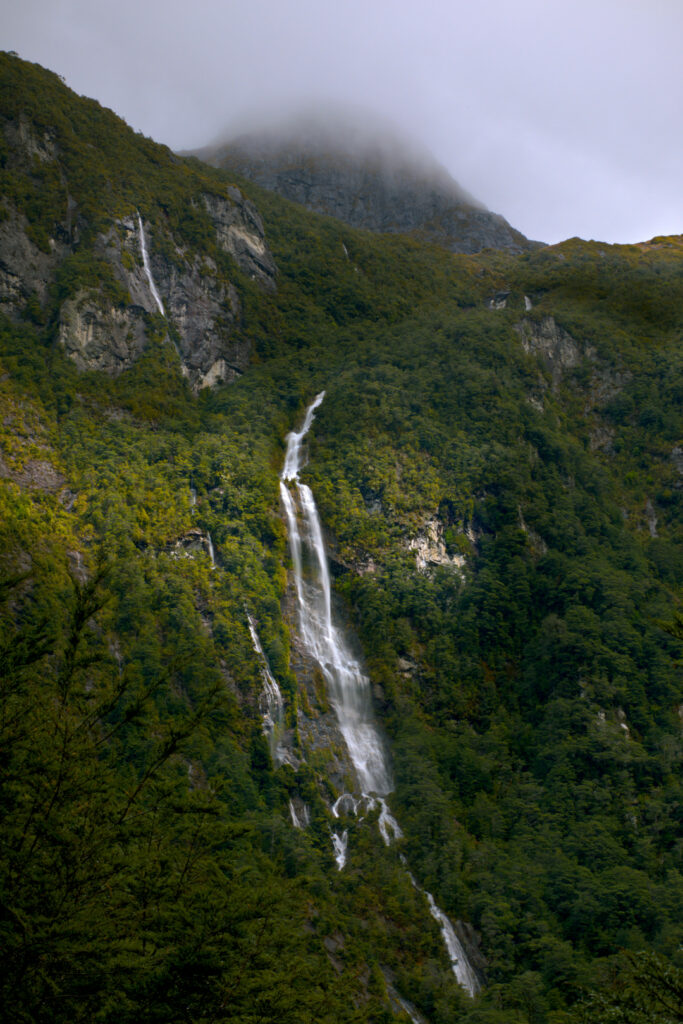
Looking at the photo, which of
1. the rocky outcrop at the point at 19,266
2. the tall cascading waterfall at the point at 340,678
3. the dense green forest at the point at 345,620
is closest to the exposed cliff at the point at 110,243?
the rocky outcrop at the point at 19,266

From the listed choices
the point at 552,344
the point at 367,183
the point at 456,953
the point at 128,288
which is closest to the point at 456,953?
the point at 456,953

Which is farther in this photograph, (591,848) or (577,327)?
(577,327)

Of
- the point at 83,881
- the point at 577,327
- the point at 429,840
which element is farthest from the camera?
the point at 577,327

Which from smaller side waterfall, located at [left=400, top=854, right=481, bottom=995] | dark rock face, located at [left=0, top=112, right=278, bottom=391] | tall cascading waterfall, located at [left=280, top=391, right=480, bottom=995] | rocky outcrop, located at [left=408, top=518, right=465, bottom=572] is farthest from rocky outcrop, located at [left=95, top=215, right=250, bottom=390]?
smaller side waterfall, located at [left=400, top=854, right=481, bottom=995]

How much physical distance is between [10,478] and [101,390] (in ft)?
57.5

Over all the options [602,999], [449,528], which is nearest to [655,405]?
[449,528]

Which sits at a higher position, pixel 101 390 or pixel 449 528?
pixel 101 390

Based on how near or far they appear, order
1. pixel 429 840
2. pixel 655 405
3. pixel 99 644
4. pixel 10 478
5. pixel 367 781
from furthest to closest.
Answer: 1. pixel 655 405
2. pixel 10 478
3. pixel 367 781
4. pixel 429 840
5. pixel 99 644

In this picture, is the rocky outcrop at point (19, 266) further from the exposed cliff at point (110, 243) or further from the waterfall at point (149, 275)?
the waterfall at point (149, 275)

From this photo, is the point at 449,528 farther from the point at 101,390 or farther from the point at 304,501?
the point at 101,390

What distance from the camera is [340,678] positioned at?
50.4 metres

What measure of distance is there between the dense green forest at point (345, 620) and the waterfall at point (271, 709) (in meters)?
0.71

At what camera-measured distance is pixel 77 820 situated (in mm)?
10164

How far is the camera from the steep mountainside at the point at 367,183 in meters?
155
